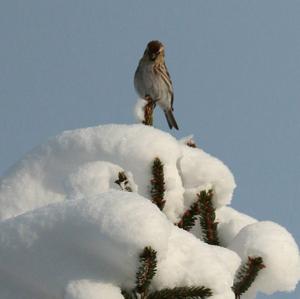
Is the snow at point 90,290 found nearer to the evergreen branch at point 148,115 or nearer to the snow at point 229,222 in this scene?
the snow at point 229,222

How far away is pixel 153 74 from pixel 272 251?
24.3ft

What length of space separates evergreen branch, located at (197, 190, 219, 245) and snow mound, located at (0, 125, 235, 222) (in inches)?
2.6

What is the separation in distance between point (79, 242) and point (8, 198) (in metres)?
1.32

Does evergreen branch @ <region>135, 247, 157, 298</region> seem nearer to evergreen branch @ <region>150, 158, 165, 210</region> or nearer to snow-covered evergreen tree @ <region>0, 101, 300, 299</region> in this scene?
snow-covered evergreen tree @ <region>0, 101, 300, 299</region>

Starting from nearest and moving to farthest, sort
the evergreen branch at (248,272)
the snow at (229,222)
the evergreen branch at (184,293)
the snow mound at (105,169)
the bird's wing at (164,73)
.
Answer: the evergreen branch at (184,293) < the evergreen branch at (248,272) < the snow mound at (105,169) < the snow at (229,222) < the bird's wing at (164,73)

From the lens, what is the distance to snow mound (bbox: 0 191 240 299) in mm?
2547

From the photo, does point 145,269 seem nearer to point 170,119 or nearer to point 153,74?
point 153,74

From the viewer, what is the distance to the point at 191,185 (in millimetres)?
4039

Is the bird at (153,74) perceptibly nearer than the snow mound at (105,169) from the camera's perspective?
No

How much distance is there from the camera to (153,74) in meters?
10.8

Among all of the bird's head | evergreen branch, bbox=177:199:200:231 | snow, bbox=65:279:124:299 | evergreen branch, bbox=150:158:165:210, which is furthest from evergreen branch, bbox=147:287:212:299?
the bird's head

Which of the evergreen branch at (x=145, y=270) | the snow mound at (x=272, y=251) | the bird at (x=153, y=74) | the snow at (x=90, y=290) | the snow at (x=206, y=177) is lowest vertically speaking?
the snow at (x=90, y=290)

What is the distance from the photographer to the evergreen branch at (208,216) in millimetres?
3928

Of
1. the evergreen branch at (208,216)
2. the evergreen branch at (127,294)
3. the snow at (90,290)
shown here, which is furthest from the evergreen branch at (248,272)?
the snow at (90,290)
